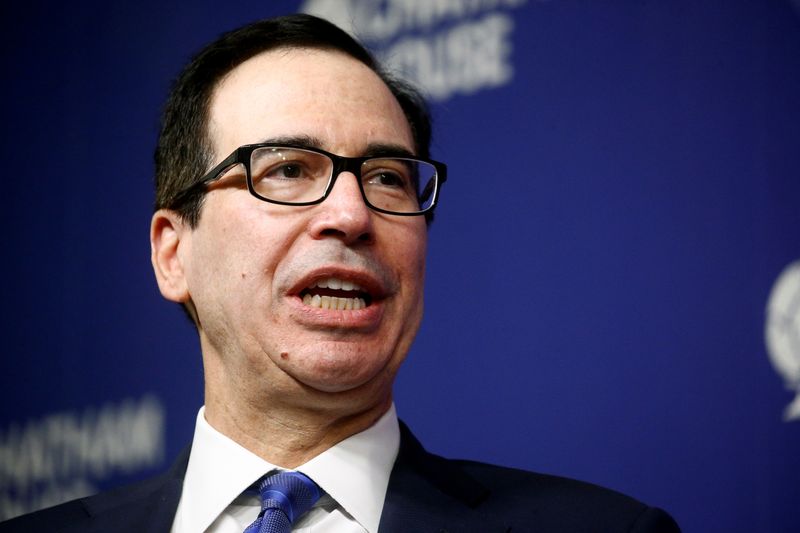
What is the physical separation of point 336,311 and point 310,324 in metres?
0.04

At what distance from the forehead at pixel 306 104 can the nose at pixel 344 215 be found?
69 millimetres

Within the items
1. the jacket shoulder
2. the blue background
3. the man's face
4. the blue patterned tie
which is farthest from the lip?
the blue background

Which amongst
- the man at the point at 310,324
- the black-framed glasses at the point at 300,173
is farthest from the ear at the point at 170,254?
the black-framed glasses at the point at 300,173

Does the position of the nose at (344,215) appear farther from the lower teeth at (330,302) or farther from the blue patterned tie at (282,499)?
the blue patterned tie at (282,499)

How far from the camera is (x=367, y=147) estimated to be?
1.45 metres

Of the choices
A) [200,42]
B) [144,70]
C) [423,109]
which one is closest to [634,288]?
[423,109]

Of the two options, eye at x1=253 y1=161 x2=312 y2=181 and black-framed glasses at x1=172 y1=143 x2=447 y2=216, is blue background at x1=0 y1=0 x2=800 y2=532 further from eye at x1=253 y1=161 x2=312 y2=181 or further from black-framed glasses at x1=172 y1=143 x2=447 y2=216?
eye at x1=253 y1=161 x2=312 y2=181

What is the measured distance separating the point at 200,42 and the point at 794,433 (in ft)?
5.56

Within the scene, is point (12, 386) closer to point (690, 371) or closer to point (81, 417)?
point (81, 417)

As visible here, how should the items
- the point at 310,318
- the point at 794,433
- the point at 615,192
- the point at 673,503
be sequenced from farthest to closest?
1. the point at 615,192
2. the point at 673,503
3. the point at 794,433
4. the point at 310,318

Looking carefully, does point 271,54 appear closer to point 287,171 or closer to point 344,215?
point 287,171

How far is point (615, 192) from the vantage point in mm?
1826

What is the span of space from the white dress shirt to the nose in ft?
1.01

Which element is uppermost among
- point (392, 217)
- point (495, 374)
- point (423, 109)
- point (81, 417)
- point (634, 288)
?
point (423, 109)
